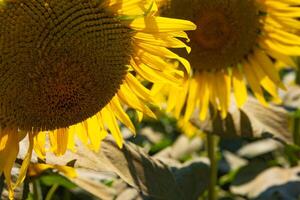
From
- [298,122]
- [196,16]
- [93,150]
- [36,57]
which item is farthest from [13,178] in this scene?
[298,122]

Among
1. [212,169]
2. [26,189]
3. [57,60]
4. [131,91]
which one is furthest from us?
[212,169]

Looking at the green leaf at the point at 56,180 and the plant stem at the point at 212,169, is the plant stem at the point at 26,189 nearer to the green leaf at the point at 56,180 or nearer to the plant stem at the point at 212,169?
the green leaf at the point at 56,180

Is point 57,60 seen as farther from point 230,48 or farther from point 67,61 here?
point 230,48

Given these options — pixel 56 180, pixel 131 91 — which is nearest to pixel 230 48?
pixel 131 91

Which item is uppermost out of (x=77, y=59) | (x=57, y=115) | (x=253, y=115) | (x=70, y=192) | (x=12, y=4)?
(x=12, y=4)

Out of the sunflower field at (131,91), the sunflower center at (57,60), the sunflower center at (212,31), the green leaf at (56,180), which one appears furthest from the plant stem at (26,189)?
the sunflower center at (212,31)

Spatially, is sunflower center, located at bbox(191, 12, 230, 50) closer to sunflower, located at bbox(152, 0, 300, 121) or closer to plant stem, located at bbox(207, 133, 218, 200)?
sunflower, located at bbox(152, 0, 300, 121)

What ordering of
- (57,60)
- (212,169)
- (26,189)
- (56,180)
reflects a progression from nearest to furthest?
(57,60)
(26,189)
(56,180)
(212,169)

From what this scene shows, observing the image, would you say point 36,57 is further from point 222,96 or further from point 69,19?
point 222,96
